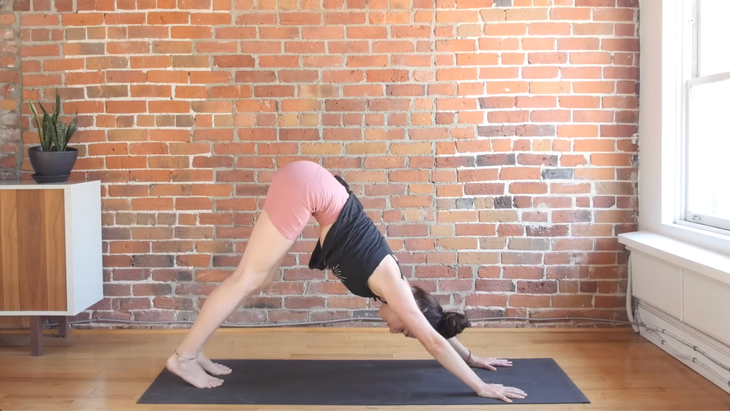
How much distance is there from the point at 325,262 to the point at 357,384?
0.63 metres

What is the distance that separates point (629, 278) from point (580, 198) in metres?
0.59

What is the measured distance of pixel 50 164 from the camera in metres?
3.67

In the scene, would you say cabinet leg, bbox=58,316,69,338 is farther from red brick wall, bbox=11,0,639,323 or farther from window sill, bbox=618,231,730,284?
window sill, bbox=618,231,730,284

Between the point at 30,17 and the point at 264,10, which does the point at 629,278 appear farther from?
the point at 30,17

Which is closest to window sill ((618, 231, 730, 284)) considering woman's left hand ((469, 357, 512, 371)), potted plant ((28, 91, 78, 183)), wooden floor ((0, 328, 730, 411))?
wooden floor ((0, 328, 730, 411))

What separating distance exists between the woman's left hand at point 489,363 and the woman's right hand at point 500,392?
1.26ft

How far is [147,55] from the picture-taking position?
4.04 meters

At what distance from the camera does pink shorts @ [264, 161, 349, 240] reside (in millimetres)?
2961

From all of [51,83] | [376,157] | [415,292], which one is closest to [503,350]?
[415,292]

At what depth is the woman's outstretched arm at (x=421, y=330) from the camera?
2.85 meters

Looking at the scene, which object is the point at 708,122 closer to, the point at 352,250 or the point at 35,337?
the point at 352,250

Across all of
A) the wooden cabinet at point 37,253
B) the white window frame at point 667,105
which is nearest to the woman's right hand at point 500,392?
the white window frame at point 667,105

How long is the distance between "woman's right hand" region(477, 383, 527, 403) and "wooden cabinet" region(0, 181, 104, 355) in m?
2.32

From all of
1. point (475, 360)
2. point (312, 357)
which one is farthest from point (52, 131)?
point (475, 360)
